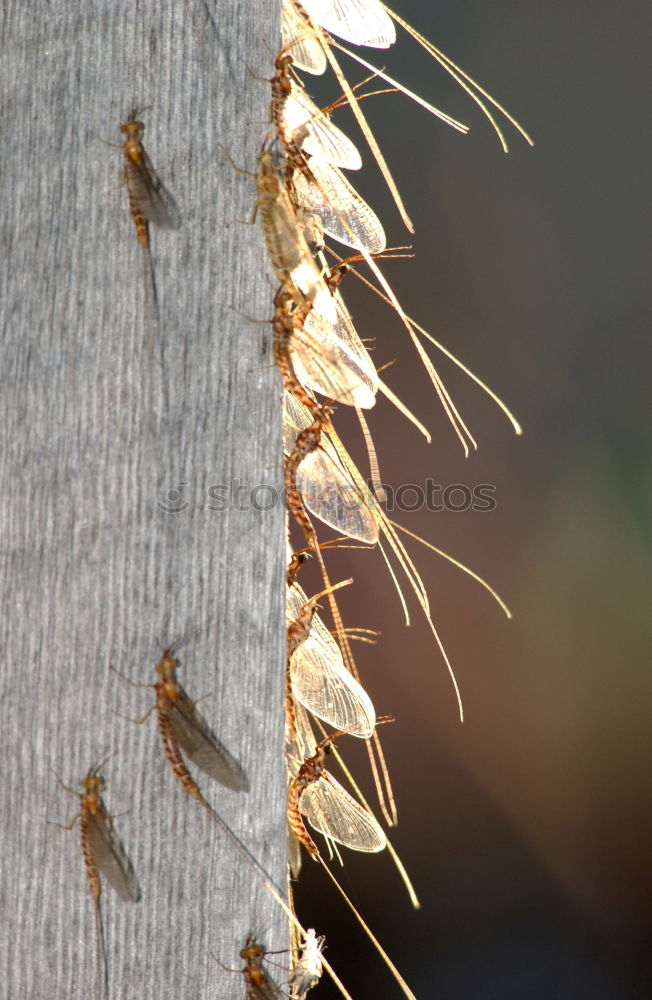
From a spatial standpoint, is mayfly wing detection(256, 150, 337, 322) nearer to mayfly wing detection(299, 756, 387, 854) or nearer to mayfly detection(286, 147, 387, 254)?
mayfly detection(286, 147, 387, 254)

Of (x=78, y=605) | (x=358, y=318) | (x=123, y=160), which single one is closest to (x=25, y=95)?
(x=123, y=160)

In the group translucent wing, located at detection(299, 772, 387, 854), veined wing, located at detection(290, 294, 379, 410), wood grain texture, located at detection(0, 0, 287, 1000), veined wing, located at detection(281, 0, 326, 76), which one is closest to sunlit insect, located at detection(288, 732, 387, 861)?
translucent wing, located at detection(299, 772, 387, 854)

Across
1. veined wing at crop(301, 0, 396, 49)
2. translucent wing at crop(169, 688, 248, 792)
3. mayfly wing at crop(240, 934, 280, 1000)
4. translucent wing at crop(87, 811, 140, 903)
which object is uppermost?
veined wing at crop(301, 0, 396, 49)

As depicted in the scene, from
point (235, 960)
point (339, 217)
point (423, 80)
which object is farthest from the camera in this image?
point (423, 80)

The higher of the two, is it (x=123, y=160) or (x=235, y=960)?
(x=123, y=160)

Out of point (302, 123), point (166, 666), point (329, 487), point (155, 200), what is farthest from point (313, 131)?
point (166, 666)

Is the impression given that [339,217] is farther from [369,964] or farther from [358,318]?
[369,964]

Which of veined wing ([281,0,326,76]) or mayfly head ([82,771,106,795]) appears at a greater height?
veined wing ([281,0,326,76])
